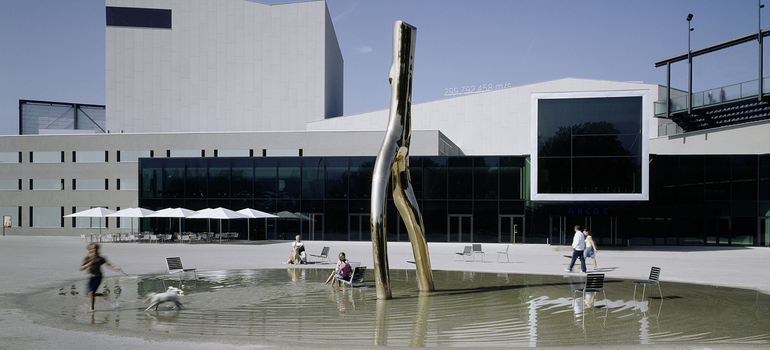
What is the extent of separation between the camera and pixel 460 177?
124 feet

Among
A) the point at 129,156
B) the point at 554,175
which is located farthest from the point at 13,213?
the point at 554,175

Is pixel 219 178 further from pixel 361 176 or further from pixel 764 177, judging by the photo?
pixel 764 177

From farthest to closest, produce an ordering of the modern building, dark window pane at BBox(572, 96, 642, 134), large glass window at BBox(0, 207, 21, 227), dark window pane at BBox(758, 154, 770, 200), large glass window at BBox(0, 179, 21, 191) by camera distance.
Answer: large glass window at BBox(0, 179, 21, 191) < large glass window at BBox(0, 207, 21, 227) < dark window pane at BBox(758, 154, 770, 200) < the modern building < dark window pane at BBox(572, 96, 642, 134)

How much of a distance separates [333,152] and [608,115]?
1947 cm

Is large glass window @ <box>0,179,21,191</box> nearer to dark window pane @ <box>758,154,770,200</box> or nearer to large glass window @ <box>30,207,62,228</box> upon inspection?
large glass window @ <box>30,207,62,228</box>

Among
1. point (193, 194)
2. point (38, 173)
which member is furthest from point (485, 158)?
point (38, 173)

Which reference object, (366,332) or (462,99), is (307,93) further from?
(366,332)

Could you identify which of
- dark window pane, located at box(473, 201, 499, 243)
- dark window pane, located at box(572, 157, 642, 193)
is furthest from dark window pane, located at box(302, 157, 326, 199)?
dark window pane, located at box(572, 157, 642, 193)

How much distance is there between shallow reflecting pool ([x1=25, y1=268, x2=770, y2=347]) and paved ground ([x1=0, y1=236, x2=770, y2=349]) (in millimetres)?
689

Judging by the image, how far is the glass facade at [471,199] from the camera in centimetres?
3525

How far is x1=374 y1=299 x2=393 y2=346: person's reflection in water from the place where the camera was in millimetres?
9375

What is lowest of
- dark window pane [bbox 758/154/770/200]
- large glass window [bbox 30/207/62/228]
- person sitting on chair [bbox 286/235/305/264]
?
large glass window [bbox 30/207/62/228]

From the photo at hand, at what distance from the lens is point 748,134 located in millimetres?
36125

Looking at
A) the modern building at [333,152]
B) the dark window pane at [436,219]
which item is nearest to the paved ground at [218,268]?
the modern building at [333,152]
